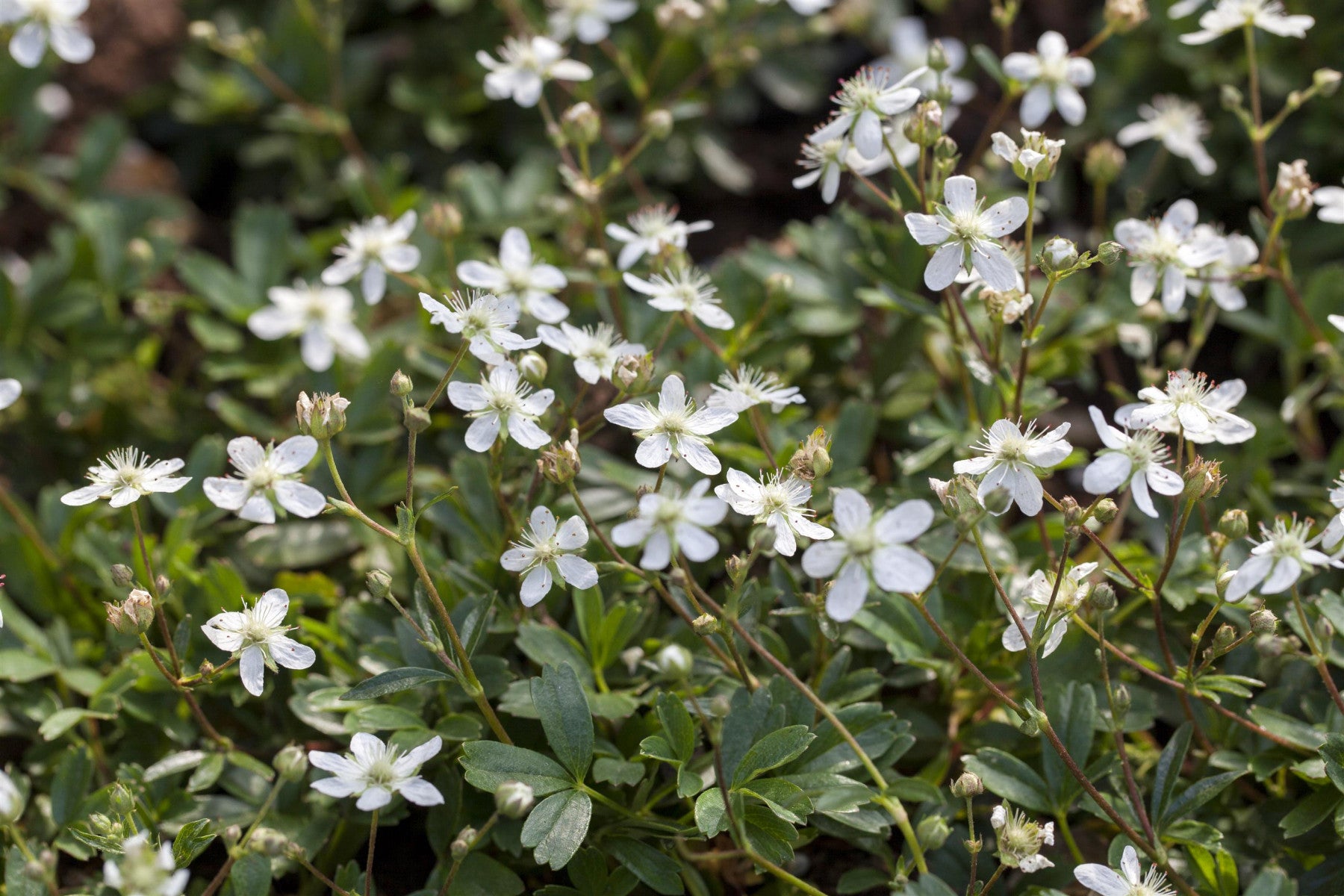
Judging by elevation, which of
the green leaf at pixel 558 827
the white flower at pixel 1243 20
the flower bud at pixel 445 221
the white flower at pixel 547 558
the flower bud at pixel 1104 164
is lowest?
the green leaf at pixel 558 827

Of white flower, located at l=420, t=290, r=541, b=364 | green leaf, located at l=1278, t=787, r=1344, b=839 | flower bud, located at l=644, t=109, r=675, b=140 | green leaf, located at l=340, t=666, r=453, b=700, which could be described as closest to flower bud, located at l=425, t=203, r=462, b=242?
flower bud, located at l=644, t=109, r=675, b=140

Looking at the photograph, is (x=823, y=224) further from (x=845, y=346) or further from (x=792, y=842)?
(x=792, y=842)

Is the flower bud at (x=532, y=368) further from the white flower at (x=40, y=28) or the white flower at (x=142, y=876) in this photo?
the white flower at (x=40, y=28)

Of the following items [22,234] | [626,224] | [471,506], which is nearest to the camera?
[471,506]

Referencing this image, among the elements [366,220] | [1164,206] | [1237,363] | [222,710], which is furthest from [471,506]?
[1237,363]

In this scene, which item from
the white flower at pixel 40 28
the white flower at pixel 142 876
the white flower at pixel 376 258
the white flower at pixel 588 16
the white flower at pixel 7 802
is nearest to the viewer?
the white flower at pixel 142 876

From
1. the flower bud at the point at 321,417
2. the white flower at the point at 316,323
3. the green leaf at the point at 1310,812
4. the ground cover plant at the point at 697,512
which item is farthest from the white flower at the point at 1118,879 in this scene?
the white flower at the point at 316,323

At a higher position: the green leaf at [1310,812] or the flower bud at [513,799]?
the flower bud at [513,799]
